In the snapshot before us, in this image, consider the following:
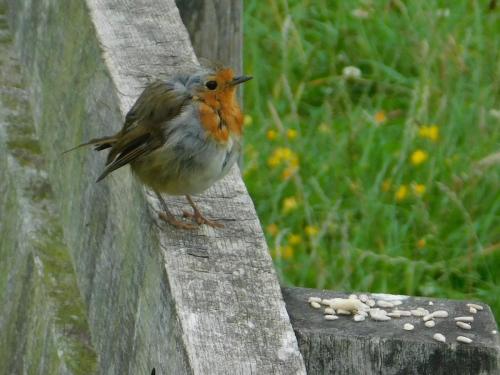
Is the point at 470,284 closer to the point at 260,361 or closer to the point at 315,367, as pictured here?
the point at 315,367

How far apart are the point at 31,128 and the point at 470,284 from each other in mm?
1782

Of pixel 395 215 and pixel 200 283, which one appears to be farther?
pixel 395 215

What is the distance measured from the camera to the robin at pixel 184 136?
8.17ft

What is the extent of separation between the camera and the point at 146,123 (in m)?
2.58

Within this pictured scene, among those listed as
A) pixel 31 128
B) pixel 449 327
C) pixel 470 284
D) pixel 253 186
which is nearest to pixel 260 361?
pixel 449 327

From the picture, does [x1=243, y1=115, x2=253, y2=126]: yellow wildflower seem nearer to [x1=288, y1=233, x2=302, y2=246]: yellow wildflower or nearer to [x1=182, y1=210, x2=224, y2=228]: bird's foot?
[x1=288, y1=233, x2=302, y2=246]: yellow wildflower

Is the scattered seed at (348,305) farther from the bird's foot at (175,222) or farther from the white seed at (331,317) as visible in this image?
the bird's foot at (175,222)

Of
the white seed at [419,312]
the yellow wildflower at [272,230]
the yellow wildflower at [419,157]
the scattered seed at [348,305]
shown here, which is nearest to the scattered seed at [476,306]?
the white seed at [419,312]

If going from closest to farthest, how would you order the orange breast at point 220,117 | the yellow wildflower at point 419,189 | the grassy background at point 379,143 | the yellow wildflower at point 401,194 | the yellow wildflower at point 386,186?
1. the orange breast at point 220,117
2. the grassy background at point 379,143
3. the yellow wildflower at point 419,189
4. the yellow wildflower at point 401,194
5. the yellow wildflower at point 386,186

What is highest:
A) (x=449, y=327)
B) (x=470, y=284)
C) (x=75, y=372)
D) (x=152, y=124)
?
(x=152, y=124)

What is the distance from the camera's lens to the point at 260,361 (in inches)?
65.4

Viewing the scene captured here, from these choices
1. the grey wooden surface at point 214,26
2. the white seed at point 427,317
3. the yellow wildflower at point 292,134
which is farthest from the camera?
the yellow wildflower at point 292,134

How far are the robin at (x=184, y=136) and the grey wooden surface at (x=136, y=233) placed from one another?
0.12 ft

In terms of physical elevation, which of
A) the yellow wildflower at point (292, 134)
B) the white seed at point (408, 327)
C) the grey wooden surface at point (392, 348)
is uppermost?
the white seed at point (408, 327)
